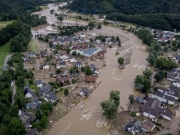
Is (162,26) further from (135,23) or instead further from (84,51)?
(84,51)

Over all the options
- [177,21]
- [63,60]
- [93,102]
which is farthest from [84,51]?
[177,21]

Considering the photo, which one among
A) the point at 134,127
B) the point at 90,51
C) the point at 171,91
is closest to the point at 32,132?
the point at 134,127

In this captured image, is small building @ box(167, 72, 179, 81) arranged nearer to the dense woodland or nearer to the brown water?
the brown water

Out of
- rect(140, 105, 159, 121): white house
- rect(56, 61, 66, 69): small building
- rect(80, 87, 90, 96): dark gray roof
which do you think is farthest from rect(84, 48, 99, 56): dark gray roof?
rect(140, 105, 159, 121): white house

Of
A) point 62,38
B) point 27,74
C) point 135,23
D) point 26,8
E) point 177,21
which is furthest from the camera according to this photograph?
point 26,8

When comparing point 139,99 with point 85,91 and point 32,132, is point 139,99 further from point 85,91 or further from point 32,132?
point 32,132

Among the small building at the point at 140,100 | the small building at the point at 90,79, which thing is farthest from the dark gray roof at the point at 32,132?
the small building at the point at 140,100
